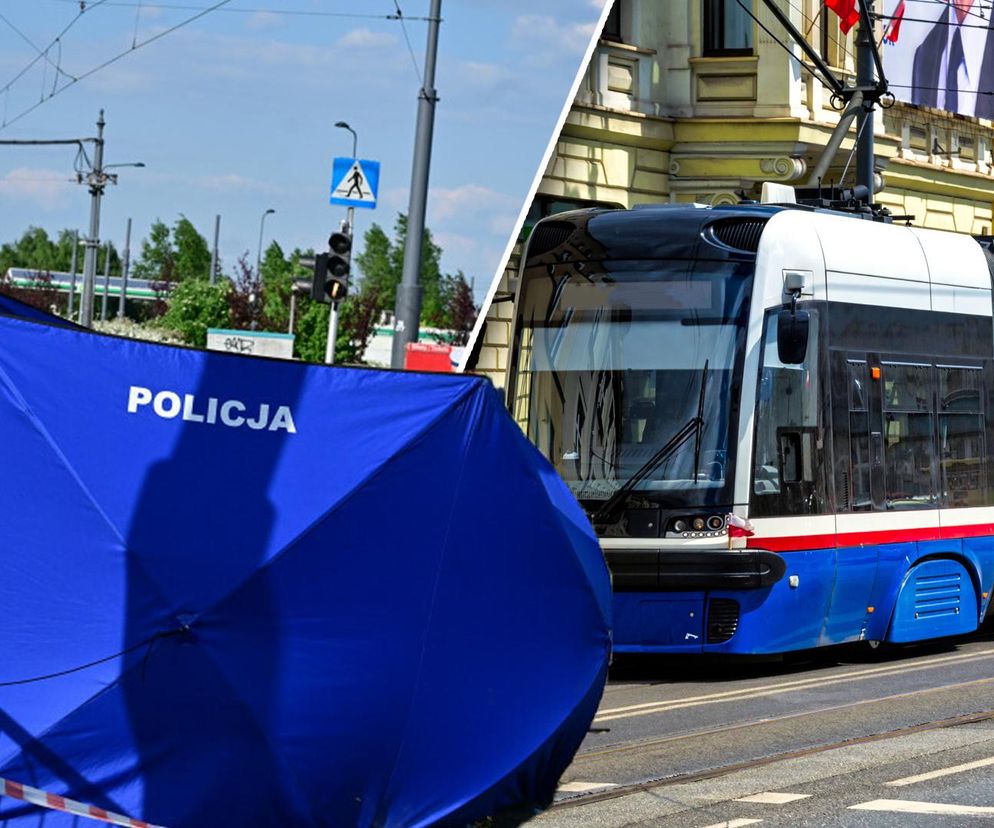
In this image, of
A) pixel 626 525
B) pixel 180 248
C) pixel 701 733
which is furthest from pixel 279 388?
pixel 180 248

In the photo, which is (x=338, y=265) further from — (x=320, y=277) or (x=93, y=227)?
(x=93, y=227)

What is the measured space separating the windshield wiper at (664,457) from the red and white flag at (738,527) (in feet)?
1.06

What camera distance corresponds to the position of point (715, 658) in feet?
42.7

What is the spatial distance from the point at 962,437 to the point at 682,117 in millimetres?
10629

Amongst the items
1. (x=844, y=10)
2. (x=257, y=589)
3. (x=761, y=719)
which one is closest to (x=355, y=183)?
(x=844, y=10)

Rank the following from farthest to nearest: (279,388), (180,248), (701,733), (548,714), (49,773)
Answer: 1. (180,248)
2. (701,733)
3. (548,714)
4. (279,388)
5. (49,773)

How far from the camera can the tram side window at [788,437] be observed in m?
11.7

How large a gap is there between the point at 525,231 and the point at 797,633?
1189 cm

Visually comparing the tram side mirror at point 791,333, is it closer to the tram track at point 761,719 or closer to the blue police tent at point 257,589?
the tram track at point 761,719

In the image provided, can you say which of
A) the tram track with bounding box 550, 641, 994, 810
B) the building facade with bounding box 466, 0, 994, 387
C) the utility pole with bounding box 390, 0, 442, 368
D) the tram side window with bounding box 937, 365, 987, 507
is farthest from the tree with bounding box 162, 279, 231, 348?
the tram track with bounding box 550, 641, 994, 810

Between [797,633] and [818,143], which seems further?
[818,143]

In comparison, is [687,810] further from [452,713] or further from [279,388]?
[279,388]

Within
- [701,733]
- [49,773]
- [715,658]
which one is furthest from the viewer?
[715,658]

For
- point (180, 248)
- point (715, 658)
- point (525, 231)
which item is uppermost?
point (180, 248)
